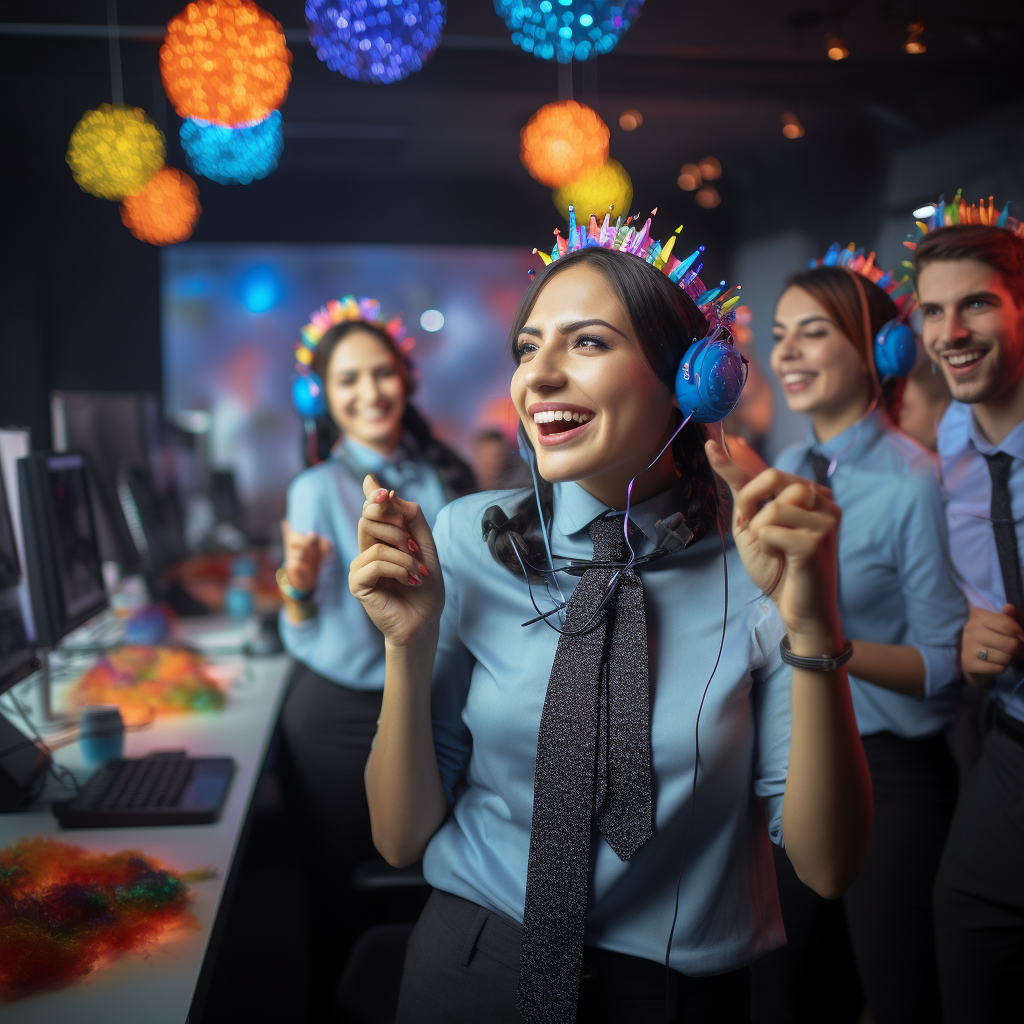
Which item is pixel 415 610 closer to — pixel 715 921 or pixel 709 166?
pixel 715 921

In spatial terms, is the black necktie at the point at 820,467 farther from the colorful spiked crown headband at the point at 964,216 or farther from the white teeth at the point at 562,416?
→ the white teeth at the point at 562,416

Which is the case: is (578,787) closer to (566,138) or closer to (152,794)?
(152,794)

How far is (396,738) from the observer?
1219mm

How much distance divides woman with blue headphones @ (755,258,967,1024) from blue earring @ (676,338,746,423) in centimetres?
83

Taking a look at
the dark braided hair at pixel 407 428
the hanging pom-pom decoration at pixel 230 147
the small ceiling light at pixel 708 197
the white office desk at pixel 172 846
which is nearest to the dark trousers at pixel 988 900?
the white office desk at pixel 172 846

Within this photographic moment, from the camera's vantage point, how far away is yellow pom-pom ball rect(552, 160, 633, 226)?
255 inches

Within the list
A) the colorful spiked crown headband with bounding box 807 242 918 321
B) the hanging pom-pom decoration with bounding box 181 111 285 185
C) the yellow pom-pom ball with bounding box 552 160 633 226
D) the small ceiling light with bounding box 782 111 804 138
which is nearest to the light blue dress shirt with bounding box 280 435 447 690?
the colorful spiked crown headband with bounding box 807 242 918 321

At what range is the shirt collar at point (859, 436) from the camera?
6.62ft

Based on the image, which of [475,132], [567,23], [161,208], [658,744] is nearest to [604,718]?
[658,744]

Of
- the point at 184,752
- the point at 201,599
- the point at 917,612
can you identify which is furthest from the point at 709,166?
the point at 184,752

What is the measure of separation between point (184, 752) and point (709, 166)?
6864mm

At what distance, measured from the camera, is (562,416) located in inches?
47.3

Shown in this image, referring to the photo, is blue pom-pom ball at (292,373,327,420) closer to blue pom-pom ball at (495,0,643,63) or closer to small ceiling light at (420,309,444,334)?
blue pom-pom ball at (495,0,643,63)

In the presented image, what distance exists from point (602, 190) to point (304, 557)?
5.16 metres
